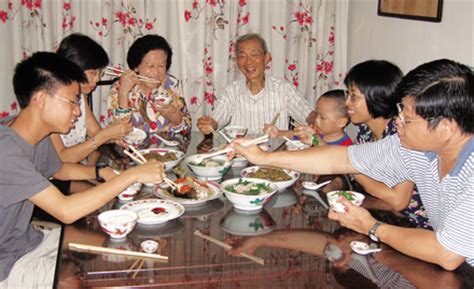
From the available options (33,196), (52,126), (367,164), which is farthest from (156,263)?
(367,164)

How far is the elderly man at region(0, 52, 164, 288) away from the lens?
167cm

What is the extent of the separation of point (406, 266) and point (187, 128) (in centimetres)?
189

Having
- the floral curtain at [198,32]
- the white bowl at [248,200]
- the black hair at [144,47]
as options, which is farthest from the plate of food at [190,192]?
the floral curtain at [198,32]

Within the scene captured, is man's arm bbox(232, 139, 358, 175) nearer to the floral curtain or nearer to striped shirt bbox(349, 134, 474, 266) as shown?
striped shirt bbox(349, 134, 474, 266)

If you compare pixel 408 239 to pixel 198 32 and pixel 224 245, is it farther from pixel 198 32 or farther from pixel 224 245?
pixel 198 32

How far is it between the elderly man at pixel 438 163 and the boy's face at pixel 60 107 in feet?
3.45

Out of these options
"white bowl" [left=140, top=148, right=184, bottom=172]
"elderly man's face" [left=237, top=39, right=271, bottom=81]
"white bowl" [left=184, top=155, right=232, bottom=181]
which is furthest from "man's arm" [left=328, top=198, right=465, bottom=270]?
"elderly man's face" [left=237, top=39, right=271, bottom=81]

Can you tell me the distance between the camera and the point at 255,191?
188 centimetres

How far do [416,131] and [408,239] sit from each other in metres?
0.34

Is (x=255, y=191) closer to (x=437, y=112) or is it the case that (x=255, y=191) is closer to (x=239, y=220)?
(x=239, y=220)

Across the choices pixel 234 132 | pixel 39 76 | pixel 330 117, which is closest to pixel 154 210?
pixel 39 76

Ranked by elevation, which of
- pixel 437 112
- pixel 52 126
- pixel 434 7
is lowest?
pixel 52 126

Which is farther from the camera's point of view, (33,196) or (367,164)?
(367,164)

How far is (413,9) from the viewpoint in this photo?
10.4 ft
